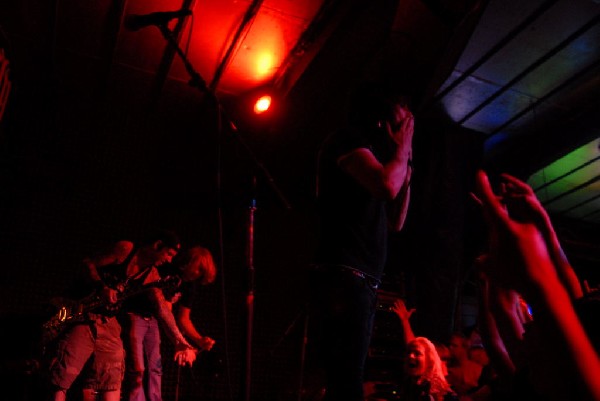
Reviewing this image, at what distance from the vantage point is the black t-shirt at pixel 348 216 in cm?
167

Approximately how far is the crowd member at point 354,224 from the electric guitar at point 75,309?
247cm

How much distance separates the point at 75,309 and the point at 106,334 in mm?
305

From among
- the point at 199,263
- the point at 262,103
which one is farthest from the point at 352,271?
the point at 262,103

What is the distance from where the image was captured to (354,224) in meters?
1.71

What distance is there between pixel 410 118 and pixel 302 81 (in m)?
3.69

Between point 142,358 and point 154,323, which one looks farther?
point 154,323

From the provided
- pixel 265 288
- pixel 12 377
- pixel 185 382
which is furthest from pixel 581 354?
pixel 265 288

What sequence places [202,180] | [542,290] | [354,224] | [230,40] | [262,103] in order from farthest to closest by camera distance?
[202,180]
[262,103]
[230,40]
[354,224]
[542,290]

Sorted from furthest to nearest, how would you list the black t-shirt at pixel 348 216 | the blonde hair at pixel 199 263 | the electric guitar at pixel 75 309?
the blonde hair at pixel 199 263 → the electric guitar at pixel 75 309 → the black t-shirt at pixel 348 216

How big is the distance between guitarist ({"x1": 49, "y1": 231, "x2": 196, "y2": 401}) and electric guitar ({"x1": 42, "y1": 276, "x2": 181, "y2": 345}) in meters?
0.01

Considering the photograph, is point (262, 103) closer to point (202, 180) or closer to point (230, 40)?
point (230, 40)

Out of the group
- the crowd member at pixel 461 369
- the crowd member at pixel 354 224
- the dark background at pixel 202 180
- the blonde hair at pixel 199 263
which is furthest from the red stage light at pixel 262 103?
the crowd member at pixel 354 224

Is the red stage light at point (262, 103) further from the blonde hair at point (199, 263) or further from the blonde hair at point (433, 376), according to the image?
the blonde hair at point (433, 376)

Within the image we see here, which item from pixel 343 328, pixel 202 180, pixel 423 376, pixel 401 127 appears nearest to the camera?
pixel 343 328
